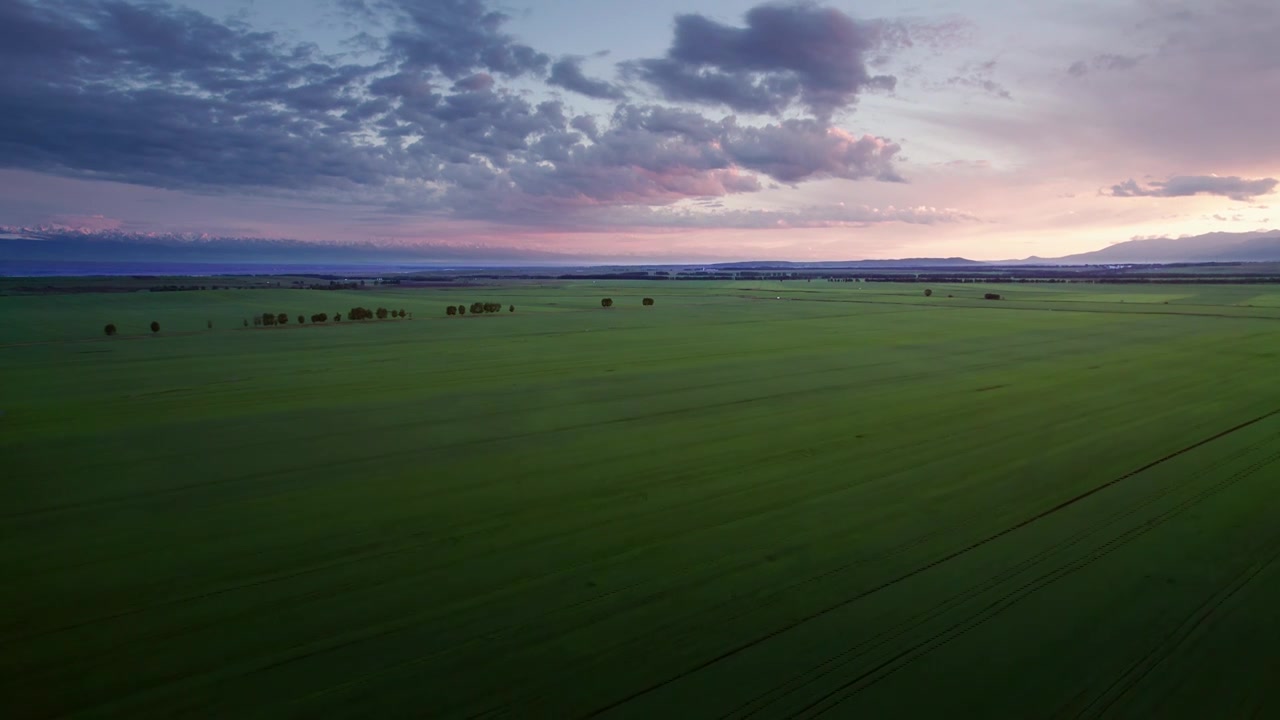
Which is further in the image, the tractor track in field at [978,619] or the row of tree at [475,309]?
the row of tree at [475,309]

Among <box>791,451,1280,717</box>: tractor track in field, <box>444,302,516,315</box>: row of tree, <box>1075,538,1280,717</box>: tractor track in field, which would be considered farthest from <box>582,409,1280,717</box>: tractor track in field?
<box>444,302,516,315</box>: row of tree

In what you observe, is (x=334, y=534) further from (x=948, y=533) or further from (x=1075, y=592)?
(x=1075, y=592)

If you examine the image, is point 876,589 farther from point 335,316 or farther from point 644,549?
point 335,316

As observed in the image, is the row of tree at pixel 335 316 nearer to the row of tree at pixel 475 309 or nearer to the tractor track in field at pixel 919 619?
the row of tree at pixel 475 309

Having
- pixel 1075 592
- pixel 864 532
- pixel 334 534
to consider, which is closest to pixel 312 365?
pixel 334 534

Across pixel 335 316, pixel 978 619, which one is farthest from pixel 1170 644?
pixel 335 316

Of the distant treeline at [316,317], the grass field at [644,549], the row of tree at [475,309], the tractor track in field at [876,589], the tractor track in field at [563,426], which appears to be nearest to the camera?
the tractor track in field at [876,589]

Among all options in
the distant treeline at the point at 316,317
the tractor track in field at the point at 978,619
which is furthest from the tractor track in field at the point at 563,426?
the distant treeline at the point at 316,317
